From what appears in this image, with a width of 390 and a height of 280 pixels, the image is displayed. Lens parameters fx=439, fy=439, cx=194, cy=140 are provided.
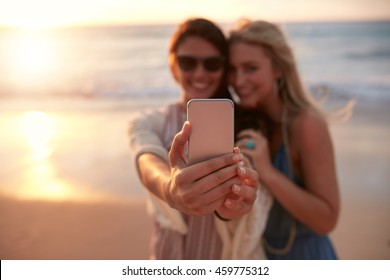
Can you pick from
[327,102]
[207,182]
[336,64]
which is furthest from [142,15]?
[336,64]

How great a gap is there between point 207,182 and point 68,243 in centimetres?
170

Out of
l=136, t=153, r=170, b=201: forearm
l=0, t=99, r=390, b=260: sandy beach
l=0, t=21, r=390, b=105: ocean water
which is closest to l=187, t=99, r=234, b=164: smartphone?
l=136, t=153, r=170, b=201: forearm

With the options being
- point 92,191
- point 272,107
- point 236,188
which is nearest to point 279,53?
point 272,107

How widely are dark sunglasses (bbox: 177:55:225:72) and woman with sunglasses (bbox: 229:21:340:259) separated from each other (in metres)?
0.07

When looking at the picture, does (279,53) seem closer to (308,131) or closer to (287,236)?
(308,131)

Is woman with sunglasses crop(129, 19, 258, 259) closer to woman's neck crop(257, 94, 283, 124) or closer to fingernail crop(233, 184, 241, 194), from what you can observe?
fingernail crop(233, 184, 241, 194)

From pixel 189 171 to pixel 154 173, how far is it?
12.1 inches

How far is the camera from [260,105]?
178 cm

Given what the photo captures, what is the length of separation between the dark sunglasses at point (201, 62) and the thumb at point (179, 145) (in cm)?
60

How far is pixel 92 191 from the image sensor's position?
295cm

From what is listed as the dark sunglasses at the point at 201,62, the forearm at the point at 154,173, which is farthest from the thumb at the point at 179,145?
the dark sunglasses at the point at 201,62

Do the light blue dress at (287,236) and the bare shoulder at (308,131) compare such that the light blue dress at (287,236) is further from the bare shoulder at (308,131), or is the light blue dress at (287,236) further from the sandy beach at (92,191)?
the sandy beach at (92,191)
